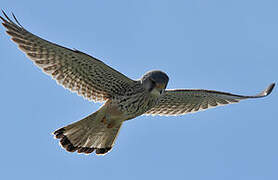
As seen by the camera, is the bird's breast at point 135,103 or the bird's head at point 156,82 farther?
the bird's breast at point 135,103

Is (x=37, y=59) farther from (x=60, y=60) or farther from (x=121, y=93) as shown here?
(x=121, y=93)

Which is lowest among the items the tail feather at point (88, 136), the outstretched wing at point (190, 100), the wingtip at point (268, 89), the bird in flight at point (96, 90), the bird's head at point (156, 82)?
the tail feather at point (88, 136)

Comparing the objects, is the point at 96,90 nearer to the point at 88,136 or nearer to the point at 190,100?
the point at 88,136

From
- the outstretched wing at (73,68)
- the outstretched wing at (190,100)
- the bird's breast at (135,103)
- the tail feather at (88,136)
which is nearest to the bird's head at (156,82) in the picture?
the bird's breast at (135,103)

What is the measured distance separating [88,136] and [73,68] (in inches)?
60.1

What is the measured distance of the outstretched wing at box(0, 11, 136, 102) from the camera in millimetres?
11945

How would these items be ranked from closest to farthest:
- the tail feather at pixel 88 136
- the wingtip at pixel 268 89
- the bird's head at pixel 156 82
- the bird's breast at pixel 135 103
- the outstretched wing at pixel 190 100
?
the bird's head at pixel 156 82 < the bird's breast at pixel 135 103 < the tail feather at pixel 88 136 < the wingtip at pixel 268 89 < the outstretched wing at pixel 190 100

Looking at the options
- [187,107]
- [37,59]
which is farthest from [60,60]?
[187,107]

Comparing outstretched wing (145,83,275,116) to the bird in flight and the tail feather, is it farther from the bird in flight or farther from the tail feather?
the tail feather

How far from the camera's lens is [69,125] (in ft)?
42.2

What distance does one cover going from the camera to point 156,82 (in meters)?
12.2

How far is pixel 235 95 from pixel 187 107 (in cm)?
124

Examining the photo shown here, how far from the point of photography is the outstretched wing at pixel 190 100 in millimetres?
13270

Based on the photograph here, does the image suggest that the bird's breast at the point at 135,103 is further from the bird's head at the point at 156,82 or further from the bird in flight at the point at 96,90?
the bird's head at the point at 156,82
